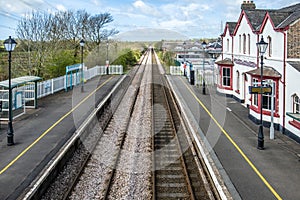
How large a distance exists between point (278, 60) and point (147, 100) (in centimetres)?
1269

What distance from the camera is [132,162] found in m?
13.3

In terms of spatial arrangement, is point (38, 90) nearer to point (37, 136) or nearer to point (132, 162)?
point (37, 136)

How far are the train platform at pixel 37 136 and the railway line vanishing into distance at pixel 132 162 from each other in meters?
0.66

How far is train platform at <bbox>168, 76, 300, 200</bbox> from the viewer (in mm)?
10203

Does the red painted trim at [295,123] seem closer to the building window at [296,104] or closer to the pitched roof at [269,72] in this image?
the building window at [296,104]

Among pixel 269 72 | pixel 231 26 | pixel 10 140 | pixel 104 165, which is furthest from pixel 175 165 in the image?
pixel 231 26

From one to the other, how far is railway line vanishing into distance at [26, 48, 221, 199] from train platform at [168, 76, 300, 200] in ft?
2.67

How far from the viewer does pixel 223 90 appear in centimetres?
2847

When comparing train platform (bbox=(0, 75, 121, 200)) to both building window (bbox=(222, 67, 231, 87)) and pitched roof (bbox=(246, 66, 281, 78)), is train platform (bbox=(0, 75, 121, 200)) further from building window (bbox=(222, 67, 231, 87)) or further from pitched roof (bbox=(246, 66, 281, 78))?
building window (bbox=(222, 67, 231, 87))

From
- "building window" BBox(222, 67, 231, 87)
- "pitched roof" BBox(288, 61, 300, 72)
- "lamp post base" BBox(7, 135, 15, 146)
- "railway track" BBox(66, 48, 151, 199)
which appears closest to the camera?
"railway track" BBox(66, 48, 151, 199)

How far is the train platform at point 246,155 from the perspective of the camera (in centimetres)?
1020

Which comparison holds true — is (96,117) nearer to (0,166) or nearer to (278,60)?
(0,166)

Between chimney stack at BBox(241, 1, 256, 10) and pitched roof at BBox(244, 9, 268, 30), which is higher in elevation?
chimney stack at BBox(241, 1, 256, 10)

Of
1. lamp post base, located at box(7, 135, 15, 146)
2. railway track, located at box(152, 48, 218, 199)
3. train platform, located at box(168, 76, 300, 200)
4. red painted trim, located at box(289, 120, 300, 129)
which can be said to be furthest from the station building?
lamp post base, located at box(7, 135, 15, 146)
